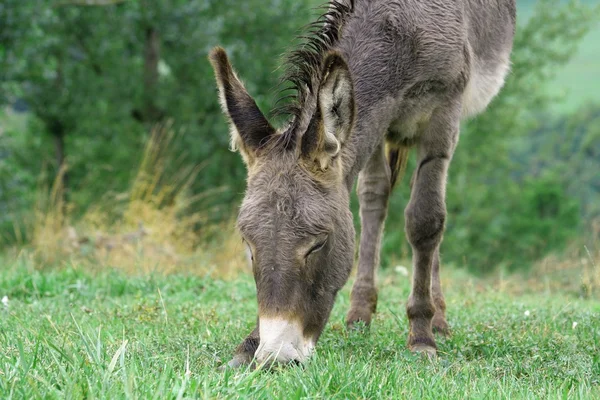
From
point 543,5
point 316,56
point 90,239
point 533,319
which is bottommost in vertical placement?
point 90,239

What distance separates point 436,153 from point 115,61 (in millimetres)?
20688

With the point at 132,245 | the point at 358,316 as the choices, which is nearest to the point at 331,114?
the point at 358,316

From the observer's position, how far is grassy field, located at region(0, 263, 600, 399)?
2844 mm

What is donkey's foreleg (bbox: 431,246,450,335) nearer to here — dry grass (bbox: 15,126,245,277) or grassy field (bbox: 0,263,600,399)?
grassy field (bbox: 0,263,600,399)

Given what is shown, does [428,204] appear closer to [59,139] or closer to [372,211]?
[372,211]

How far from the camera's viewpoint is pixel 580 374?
3.77m

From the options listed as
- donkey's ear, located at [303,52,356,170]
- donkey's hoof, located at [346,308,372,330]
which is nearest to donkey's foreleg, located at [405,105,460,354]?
donkey's hoof, located at [346,308,372,330]

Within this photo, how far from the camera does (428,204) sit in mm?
4891

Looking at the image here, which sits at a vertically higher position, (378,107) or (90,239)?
(378,107)

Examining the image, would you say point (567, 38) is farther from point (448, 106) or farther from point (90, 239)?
point (448, 106)

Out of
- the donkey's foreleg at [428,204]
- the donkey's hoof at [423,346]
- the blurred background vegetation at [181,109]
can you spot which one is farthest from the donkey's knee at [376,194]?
the blurred background vegetation at [181,109]

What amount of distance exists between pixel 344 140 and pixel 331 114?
199mm

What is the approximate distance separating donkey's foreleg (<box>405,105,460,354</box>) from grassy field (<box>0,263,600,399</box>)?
22cm

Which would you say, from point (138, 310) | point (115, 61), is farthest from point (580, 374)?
point (115, 61)
